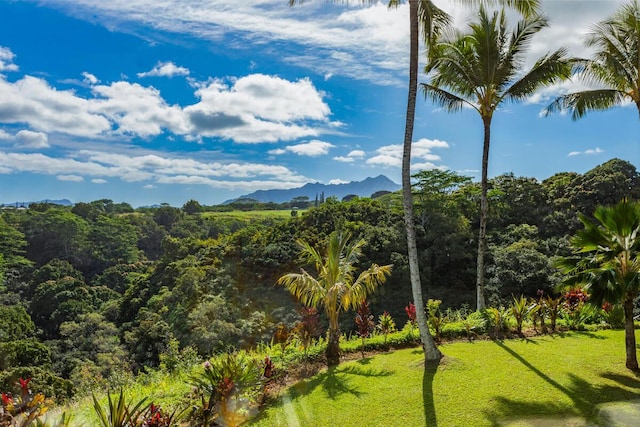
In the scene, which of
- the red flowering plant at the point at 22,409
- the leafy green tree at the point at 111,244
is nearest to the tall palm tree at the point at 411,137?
the red flowering plant at the point at 22,409

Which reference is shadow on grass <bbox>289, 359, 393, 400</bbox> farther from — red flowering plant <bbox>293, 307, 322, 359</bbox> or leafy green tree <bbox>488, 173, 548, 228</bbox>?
leafy green tree <bbox>488, 173, 548, 228</bbox>

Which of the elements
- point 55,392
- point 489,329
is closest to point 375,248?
point 489,329

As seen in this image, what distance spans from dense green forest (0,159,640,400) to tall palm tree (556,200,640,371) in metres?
12.4

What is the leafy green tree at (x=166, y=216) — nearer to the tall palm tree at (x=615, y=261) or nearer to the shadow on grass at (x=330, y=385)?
the shadow on grass at (x=330, y=385)

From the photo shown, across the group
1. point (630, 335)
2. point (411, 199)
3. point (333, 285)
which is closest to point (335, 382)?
point (333, 285)

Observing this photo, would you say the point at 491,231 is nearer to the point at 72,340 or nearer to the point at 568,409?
the point at 568,409

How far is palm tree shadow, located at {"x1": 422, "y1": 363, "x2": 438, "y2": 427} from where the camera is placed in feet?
17.1

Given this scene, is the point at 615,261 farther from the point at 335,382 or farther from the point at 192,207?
the point at 192,207

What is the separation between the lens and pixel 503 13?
403 inches

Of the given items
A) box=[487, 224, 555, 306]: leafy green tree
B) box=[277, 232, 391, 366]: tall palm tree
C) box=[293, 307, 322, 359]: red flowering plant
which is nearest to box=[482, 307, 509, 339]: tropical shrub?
box=[277, 232, 391, 366]: tall palm tree

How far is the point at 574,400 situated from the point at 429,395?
1811 mm

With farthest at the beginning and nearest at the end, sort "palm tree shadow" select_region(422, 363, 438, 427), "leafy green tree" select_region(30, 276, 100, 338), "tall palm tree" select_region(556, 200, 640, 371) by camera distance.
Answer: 1. "leafy green tree" select_region(30, 276, 100, 338)
2. "tall palm tree" select_region(556, 200, 640, 371)
3. "palm tree shadow" select_region(422, 363, 438, 427)

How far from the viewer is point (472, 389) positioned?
599 centimetres

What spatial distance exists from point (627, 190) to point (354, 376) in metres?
22.9
